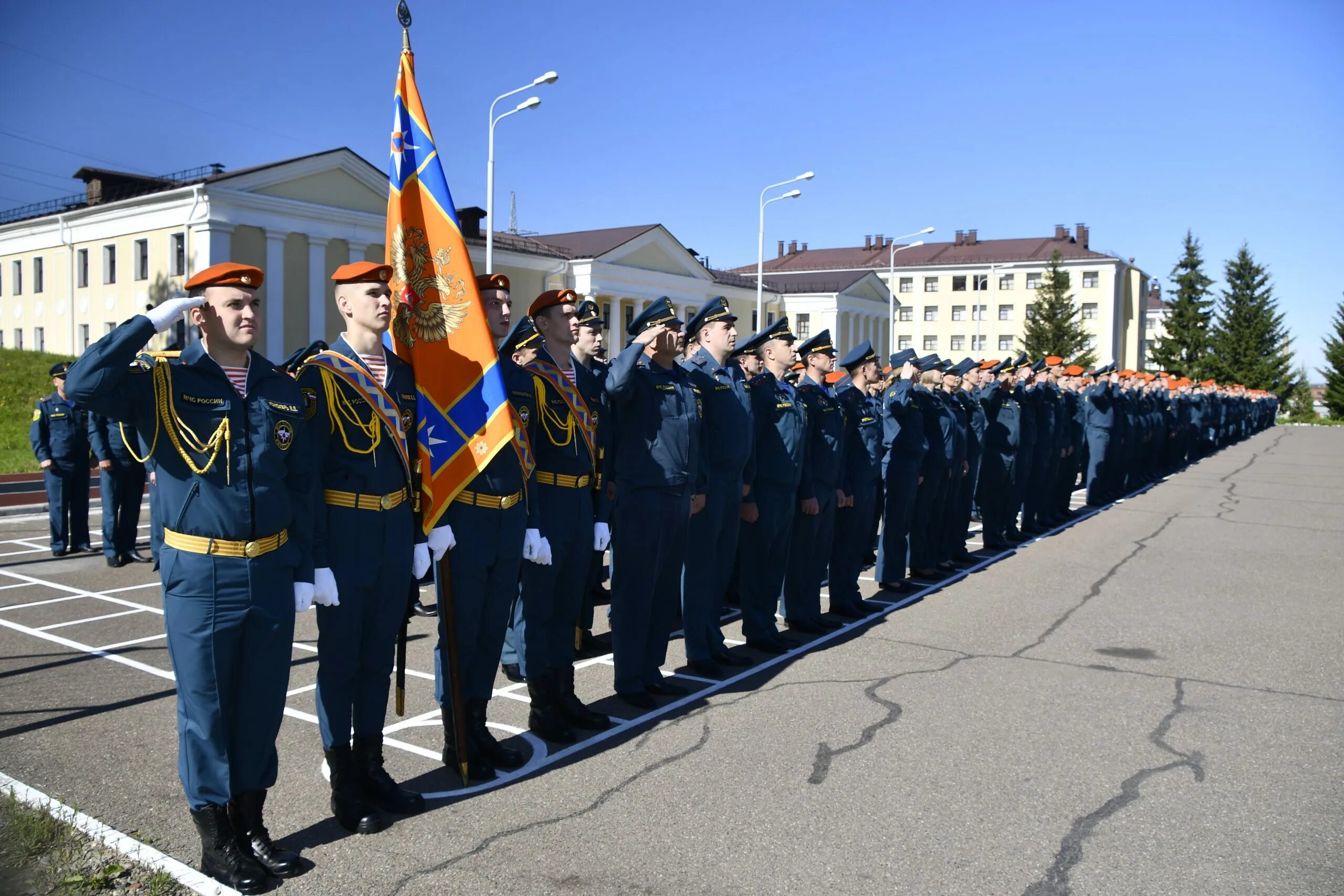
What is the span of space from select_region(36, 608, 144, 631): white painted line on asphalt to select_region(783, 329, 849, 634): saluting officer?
4919 mm

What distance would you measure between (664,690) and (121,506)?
7.14 m

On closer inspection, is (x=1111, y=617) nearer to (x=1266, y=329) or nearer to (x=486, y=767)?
(x=486, y=767)

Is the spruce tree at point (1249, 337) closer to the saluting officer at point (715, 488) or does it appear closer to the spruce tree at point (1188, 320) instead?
the spruce tree at point (1188, 320)

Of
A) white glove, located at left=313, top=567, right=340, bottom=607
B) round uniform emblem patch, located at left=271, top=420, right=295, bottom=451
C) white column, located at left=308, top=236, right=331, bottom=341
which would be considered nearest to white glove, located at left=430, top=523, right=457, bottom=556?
white glove, located at left=313, top=567, right=340, bottom=607

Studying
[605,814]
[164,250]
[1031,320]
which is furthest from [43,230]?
[1031,320]

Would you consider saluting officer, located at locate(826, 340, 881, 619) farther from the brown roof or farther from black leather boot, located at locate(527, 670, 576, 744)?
the brown roof

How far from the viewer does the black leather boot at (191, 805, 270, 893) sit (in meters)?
3.56

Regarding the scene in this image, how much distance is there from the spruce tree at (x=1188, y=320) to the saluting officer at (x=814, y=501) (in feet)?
243

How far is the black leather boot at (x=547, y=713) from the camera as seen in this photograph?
520 centimetres

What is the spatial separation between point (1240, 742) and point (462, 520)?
396 centimetres

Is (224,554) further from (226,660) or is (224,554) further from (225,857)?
(225,857)

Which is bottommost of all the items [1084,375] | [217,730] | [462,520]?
[217,730]

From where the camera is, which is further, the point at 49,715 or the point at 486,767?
the point at 49,715

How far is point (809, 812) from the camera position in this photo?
14.0 feet
